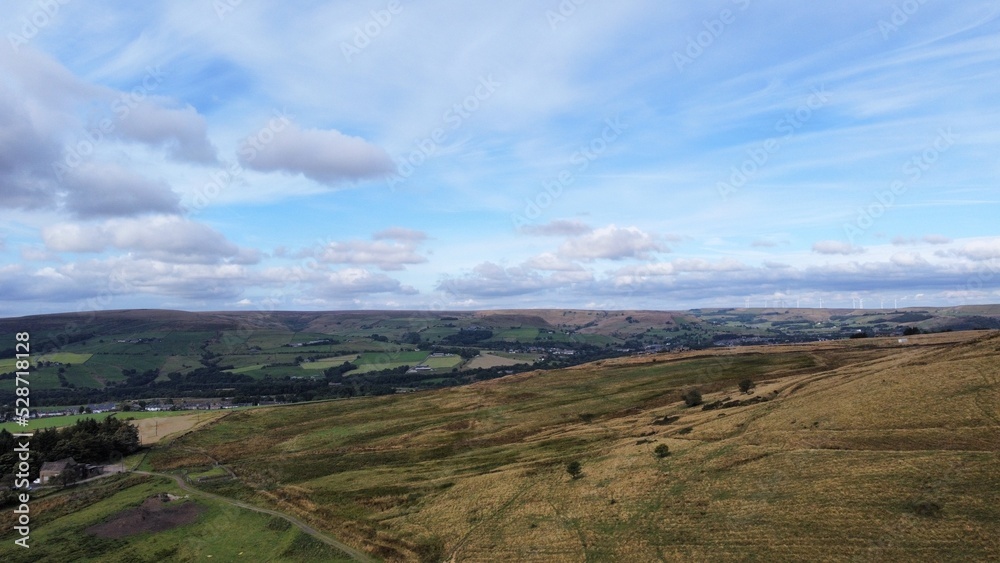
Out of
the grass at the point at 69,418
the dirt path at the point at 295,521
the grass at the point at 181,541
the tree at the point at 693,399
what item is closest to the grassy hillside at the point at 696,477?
the dirt path at the point at 295,521

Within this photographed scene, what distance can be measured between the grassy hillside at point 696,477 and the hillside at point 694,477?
0.60 feet

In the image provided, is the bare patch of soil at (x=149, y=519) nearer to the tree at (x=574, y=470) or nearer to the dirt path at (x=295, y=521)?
the dirt path at (x=295, y=521)

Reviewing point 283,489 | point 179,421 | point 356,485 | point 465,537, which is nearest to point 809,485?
point 465,537

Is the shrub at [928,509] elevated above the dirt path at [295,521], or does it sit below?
above

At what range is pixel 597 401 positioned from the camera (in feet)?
364

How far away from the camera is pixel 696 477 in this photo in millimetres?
48969

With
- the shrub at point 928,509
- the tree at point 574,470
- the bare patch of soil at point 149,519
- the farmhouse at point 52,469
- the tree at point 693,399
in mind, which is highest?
the shrub at point 928,509

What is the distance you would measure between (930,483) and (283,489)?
238 feet

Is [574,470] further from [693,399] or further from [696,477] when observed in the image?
[693,399]

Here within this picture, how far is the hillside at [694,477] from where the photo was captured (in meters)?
35.7

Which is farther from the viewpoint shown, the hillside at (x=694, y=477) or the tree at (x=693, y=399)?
the tree at (x=693, y=399)

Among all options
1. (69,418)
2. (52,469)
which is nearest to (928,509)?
(52,469)

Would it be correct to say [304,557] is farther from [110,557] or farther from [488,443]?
[488,443]

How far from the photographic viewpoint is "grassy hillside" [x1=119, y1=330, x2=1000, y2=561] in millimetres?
35688
